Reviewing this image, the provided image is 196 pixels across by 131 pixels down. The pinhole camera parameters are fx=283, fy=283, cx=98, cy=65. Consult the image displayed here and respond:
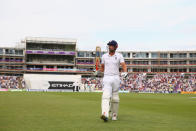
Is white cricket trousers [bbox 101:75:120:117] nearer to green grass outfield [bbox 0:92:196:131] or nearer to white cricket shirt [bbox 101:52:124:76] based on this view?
white cricket shirt [bbox 101:52:124:76]

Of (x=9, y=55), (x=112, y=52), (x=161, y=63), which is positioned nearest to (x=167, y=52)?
(x=161, y=63)

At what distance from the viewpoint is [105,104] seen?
8.62m

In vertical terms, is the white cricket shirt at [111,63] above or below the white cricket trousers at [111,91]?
above

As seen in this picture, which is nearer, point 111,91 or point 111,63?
point 111,91

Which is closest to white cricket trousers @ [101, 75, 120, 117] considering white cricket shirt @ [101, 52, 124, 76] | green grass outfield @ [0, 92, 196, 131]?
white cricket shirt @ [101, 52, 124, 76]

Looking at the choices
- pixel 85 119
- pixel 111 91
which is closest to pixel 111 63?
pixel 111 91

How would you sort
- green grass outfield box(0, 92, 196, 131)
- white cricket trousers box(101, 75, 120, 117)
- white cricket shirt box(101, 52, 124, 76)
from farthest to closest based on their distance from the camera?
white cricket shirt box(101, 52, 124, 76) < white cricket trousers box(101, 75, 120, 117) < green grass outfield box(0, 92, 196, 131)

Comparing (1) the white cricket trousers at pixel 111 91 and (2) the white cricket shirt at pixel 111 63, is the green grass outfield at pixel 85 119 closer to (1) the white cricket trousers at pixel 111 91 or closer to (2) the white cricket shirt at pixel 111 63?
(1) the white cricket trousers at pixel 111 91

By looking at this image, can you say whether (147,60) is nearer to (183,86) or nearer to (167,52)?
(167,52)

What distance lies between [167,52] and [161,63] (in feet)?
15.1

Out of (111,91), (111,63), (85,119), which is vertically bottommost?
(85,119)

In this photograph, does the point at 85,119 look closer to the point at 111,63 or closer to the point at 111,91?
the point at 111,91

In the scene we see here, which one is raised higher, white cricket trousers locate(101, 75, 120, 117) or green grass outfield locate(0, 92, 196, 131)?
white cricket trousers locate(101, 75, 120, 117)

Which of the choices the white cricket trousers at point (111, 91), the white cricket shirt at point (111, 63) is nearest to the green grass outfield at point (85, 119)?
the white cricket trousers at point (111, 91)
